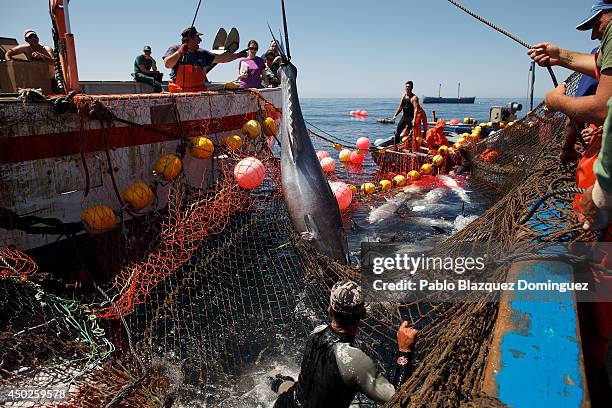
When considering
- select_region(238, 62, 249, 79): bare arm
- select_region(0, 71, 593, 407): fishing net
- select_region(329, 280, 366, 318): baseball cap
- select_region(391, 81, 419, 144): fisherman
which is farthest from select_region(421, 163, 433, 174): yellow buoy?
select_region(329, 280, 366, 318): baseball cap

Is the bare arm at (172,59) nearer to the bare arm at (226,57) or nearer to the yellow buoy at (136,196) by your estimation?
the bare arm at (226,57)

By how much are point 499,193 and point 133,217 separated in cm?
815

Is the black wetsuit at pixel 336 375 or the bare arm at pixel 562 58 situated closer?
the black wetsuit at pixel 336 375

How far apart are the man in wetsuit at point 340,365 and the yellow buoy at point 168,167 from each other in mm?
4965

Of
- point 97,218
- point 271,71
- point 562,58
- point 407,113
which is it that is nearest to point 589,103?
point 562,58

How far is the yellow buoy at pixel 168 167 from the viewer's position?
265 inches

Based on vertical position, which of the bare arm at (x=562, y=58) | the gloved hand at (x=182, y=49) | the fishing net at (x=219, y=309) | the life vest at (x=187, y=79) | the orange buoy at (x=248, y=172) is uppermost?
the gloved hand at (x=182, y=49)

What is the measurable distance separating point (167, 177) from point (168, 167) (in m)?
0.18

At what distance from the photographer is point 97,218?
220 inches

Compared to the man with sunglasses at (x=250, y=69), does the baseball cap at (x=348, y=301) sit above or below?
below

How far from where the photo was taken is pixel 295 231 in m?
6.52

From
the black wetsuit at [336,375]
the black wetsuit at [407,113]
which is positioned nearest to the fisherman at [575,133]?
the black wetsuit at [336,375]

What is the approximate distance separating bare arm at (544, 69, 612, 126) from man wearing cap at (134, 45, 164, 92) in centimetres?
890

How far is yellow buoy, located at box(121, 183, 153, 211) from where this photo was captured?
6.15m
